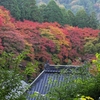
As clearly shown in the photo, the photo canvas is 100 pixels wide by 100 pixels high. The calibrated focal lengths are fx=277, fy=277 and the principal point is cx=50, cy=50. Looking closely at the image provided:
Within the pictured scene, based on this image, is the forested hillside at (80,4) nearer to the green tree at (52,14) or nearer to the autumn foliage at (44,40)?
the green tree at (52,14)

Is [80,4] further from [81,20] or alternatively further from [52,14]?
[52,14]

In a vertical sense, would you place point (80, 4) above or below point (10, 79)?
above

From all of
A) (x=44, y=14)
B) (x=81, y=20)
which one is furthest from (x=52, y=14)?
(x=81, y=20)

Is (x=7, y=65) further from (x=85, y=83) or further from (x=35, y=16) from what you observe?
(x=35, y=16)

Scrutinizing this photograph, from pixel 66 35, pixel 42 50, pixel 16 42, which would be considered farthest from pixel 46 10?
pixel 16 42

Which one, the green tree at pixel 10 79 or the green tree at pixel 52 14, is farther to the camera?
the green tree at pixel 52 14

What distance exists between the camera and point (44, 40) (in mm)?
17906

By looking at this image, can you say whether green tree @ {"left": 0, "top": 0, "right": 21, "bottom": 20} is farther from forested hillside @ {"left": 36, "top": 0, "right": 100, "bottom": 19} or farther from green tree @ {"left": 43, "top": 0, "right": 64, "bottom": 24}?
forested hillside @ {"left": 36, "top": 0, "right": 100, "bottom": 19}

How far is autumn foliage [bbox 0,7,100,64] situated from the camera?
1577 cm

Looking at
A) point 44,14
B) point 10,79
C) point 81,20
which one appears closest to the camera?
point 10,79

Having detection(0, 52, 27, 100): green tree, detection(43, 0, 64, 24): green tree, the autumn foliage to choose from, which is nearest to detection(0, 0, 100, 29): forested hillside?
detection(43, 0, 64, 24): green tree

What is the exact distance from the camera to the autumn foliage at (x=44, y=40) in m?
15.8

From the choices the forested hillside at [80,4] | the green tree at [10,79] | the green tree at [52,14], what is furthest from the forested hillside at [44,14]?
the green tree at [10,79]

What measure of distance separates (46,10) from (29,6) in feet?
6.36
